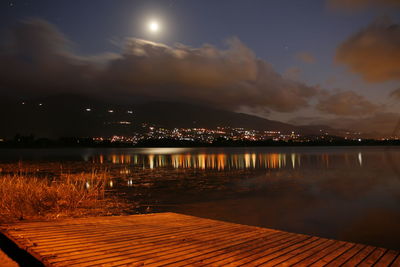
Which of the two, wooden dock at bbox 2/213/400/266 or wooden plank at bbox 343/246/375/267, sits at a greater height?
wooden dock at bbox 2/213/400/266

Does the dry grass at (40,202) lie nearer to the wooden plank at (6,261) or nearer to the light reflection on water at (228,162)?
the wooden plank at (6,261)

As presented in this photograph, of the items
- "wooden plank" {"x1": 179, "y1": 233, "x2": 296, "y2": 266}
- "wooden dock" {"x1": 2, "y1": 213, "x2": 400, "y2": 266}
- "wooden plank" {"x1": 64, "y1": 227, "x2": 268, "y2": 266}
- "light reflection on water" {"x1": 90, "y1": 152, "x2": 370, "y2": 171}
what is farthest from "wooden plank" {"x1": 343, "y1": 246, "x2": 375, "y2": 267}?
"light reflection on water" {"x1": 90, "y1": 152, "x2": 370, "y2": 171}

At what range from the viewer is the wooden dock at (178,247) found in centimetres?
570

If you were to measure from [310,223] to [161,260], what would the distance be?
9.27m

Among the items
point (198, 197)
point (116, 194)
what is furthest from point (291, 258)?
point (116, 194)

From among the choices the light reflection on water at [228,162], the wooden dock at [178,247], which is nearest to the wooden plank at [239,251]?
the wooden dock at [178,247]

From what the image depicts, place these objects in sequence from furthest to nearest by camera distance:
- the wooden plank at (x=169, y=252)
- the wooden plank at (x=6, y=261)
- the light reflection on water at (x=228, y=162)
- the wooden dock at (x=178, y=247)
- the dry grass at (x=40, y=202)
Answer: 1. the light reflection on water at (x=228, y=162)
2. the dry grass at (x=40, y=202)
3. the wooden plank at (x=6, y=261)
4. the wooden dock at (x=178, y=247)
5. the wooden plank at (x=169, y=252)

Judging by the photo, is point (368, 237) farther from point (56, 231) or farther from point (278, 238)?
point (56, 231)

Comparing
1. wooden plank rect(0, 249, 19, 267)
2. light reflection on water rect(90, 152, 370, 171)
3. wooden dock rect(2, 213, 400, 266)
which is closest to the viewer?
wooden dock rect(2, 213, 400, 266)

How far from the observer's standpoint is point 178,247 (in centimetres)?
650

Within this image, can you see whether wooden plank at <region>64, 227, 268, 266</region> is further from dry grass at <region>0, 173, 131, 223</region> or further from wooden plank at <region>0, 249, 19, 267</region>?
dry grass at <region>0, 173, 131, 223</region>

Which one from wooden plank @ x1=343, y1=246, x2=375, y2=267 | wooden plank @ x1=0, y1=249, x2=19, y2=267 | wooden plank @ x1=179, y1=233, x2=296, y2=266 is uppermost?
wooden plank @ x1=0, y1=249, x2=19, y2=267

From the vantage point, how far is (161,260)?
18.5 feet

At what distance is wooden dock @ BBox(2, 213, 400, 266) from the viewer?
570cm
